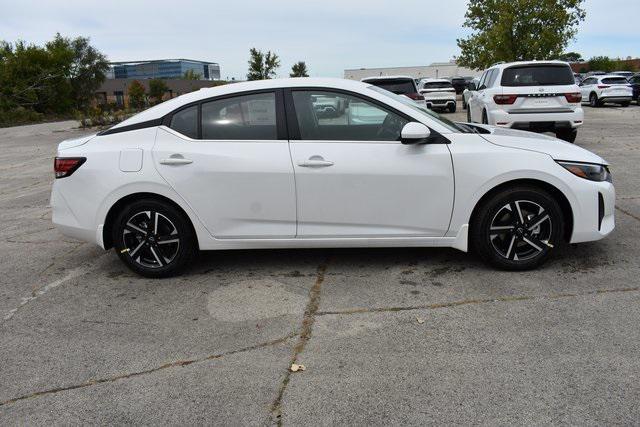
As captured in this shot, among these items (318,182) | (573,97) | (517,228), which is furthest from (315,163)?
(573,97)

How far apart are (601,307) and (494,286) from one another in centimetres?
77

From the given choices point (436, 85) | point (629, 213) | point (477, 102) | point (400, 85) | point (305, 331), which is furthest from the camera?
point (436, 85)

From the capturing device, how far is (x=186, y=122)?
15.7 ft

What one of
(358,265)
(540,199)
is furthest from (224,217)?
(540,199)

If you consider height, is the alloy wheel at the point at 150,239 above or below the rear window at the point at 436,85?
below

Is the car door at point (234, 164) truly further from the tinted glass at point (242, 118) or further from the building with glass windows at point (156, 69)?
the building with glass windows at point (156, 69)

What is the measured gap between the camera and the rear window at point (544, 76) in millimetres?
11327

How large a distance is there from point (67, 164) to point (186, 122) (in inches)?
42.5

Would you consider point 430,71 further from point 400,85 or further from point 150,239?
point 150,239

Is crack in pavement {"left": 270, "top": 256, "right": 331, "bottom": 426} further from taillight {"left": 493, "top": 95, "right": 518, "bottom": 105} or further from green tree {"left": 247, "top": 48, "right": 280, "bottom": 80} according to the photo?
green tree {"left": 247, "top": 48, "right": 280, "bottom": 80}

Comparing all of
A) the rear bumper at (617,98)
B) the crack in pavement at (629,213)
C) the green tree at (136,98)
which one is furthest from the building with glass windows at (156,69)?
the crack in pavement at (629,213)

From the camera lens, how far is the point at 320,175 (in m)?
4.53

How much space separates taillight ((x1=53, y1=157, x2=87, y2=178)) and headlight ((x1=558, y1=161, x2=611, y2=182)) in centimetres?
399

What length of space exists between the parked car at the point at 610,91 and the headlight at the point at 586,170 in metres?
24.9
